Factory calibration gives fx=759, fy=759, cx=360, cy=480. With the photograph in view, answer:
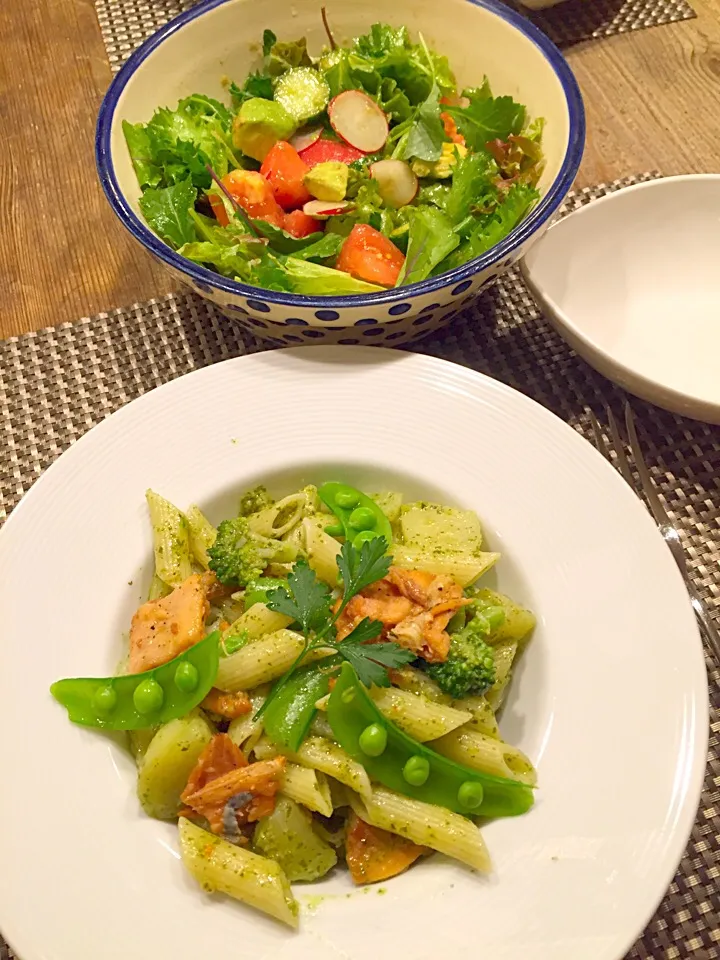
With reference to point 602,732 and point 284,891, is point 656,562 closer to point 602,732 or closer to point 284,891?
point 602,732

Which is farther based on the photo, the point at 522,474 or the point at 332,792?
the point at 522,474

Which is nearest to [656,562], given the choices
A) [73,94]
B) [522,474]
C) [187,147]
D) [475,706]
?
[522,474]

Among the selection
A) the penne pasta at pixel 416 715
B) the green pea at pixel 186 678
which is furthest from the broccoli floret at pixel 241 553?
the penne pasta at pixel 416 715

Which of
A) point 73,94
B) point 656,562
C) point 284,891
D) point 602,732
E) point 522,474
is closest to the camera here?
point 284,891

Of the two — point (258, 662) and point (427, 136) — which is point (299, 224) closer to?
point (427, 136)

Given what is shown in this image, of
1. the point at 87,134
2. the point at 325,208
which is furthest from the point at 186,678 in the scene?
the point at 87,134

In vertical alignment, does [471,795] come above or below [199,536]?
above
